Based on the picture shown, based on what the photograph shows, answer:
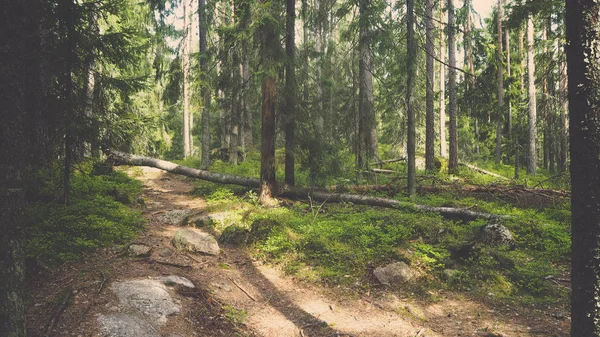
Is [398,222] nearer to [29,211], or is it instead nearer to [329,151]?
[329,151]

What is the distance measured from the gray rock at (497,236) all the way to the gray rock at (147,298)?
7.06 meters

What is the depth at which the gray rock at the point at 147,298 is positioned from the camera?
4742mm

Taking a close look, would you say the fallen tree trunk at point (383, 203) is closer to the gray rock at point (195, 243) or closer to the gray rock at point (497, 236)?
the gray rock at point (497, 236)

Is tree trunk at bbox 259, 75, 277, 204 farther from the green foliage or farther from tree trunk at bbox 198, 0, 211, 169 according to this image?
the green foliage

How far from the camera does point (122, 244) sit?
6.98m

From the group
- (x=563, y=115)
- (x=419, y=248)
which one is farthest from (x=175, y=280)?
(x=563, y=115)

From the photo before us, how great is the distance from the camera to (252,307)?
19.9 ft

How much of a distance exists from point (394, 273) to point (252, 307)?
2880 mm

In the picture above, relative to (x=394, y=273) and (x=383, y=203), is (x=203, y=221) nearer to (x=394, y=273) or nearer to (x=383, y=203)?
(x=394, y=273)

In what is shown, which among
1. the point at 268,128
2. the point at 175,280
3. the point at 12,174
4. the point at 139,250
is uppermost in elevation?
the point at 268,128

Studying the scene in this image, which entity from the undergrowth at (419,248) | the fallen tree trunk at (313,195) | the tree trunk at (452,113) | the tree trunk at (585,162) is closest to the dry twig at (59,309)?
the undergrowth at (419,248)

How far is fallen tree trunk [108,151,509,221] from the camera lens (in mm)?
9656

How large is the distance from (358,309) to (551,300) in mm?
3324

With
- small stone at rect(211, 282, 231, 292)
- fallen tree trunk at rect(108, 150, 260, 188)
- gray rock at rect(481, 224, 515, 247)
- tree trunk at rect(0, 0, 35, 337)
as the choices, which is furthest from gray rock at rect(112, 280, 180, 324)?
gray rock at rect(481, 224, 515, 247)
